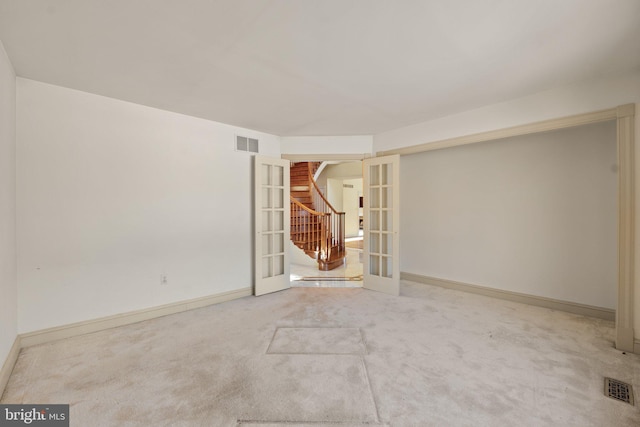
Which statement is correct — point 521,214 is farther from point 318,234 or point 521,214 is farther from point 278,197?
point 318,234

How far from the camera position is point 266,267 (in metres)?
4.43

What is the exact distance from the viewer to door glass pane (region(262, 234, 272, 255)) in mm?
4388

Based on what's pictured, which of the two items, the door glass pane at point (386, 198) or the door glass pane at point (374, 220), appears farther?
the door glass pane at point (374, 220)

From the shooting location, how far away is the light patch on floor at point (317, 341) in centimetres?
247

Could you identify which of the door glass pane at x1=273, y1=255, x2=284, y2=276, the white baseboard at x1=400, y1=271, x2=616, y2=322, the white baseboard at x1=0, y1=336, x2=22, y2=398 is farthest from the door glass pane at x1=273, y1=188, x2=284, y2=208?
the white baseboard at x1=0, y1=336, x2=22, y2=398

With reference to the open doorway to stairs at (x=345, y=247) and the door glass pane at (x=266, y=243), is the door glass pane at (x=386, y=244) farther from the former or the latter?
the door glass pane at (x=266, y=243)

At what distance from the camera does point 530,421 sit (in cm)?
164

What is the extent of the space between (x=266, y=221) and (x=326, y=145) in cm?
158

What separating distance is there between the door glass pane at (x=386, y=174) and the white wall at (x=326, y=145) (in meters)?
0.42

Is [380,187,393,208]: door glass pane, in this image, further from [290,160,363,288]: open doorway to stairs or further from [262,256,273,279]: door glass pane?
[262,256,273,279]: door glass pane

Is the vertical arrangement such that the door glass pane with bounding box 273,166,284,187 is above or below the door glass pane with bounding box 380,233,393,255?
above

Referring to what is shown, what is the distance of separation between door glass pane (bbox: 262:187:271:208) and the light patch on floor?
2.05 metres

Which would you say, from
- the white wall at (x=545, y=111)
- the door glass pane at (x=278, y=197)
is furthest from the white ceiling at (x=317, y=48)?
the door glass pane at (x=278, y=197)

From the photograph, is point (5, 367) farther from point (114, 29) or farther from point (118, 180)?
point (114, 29)
